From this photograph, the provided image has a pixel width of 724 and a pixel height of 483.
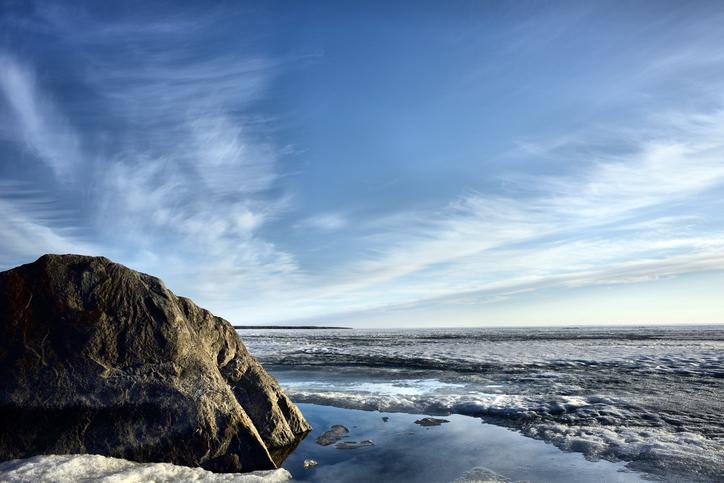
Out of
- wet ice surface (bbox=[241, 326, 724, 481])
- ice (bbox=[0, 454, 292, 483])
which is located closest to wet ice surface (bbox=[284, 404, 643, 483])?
wet ice surface (bbox=[241, 326, 724, 481])

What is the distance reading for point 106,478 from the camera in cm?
504

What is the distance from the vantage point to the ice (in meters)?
5.01

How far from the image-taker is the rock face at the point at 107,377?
5.76m

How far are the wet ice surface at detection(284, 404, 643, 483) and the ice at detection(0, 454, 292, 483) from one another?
0.80m

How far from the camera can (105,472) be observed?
5.30 metres

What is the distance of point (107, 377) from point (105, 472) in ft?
4.26

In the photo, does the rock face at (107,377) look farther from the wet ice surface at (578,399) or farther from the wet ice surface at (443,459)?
the wet ice surface at (578,399)

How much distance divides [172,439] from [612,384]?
12949mm

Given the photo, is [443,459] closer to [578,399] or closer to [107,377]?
[107,377]

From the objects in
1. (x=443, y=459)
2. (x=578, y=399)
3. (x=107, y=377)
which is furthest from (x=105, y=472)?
(x=578, y=399)

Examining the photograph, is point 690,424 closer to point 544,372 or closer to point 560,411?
point 560,411

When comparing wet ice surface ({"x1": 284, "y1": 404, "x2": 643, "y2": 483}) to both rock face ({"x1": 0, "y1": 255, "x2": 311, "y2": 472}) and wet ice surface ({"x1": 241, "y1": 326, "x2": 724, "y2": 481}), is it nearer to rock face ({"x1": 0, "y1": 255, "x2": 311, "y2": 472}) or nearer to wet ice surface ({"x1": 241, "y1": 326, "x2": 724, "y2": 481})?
wet ice surface ({"x1": 241, "y1": 326, "x2": 724, "y2": 481})

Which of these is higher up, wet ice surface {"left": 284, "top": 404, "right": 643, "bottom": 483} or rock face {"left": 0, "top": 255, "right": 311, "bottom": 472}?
rock face {"left": 0, "top": 255, "right": 311, "bottom": 472}

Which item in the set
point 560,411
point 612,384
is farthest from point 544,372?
point 560,411
